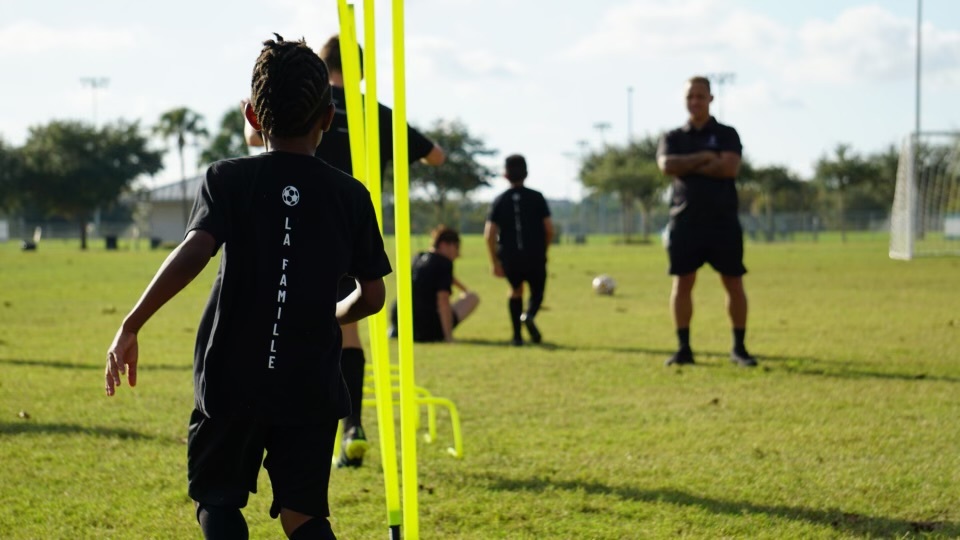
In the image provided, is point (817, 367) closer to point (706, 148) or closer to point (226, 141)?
point (706, 148)

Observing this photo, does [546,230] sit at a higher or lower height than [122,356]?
higher

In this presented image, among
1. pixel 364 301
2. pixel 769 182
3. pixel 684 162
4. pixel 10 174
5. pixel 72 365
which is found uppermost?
pixel 10 174

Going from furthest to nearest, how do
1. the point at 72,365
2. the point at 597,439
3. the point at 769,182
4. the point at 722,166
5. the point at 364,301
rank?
1. the point at 769,182
2. the point at 72,365
3. the point at 722,166
4. the point at 597,439
5. the point at 364,301

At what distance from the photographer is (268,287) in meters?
2.92

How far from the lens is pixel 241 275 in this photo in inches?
116

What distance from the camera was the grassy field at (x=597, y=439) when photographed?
180 inches

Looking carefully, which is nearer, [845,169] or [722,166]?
[722,166]


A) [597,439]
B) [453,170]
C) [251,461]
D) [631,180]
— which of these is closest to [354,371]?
[597,439]

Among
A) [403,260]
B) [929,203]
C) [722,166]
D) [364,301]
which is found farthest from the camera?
[929,203]

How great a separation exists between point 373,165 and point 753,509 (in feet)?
7.19

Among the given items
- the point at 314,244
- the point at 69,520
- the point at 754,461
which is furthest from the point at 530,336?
the point at 314,244

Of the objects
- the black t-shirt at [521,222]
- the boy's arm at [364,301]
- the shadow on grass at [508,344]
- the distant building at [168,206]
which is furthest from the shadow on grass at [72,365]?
the distant building at [168,206]

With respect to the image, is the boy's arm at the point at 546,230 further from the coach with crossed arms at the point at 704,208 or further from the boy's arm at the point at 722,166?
the boy's arm at the point at 722,166

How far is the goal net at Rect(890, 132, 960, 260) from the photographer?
105ft
